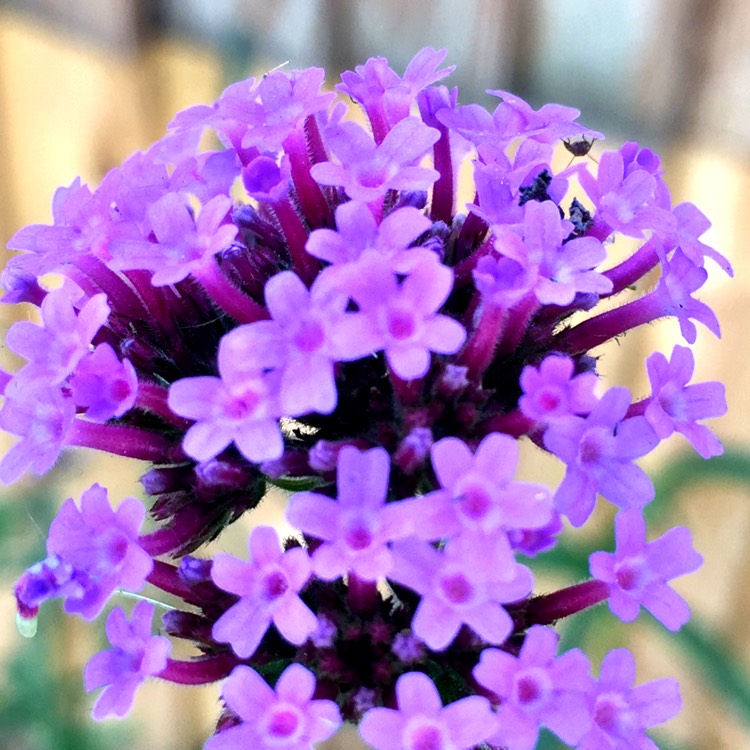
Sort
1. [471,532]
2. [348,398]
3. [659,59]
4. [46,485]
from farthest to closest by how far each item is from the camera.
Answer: [46,485] → [659,59] → [348,398] → [471,532]

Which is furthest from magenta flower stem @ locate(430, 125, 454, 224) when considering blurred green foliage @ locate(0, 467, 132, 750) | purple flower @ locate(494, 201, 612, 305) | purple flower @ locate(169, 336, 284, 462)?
blurred green foliage @ locate(0, 467, 132, 750)

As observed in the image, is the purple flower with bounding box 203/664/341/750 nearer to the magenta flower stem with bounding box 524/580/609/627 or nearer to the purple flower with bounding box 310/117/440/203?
the magenta flower stem with bounding box 524/580/609/627

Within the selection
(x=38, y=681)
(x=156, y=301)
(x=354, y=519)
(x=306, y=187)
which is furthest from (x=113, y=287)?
(x=38, y=681)

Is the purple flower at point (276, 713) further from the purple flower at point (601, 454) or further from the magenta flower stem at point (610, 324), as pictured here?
the magenta flower stem at point (610, 324)

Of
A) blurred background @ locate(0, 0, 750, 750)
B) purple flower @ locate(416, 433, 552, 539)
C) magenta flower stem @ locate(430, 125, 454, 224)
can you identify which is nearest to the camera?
purple flower @ locate(416, 433, 552, 539)

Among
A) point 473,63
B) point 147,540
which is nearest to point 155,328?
point 147,540

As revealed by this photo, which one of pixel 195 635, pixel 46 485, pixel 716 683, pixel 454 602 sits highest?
pixel 454 602

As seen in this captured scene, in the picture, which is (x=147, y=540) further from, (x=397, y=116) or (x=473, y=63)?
(x=473, y=63)
